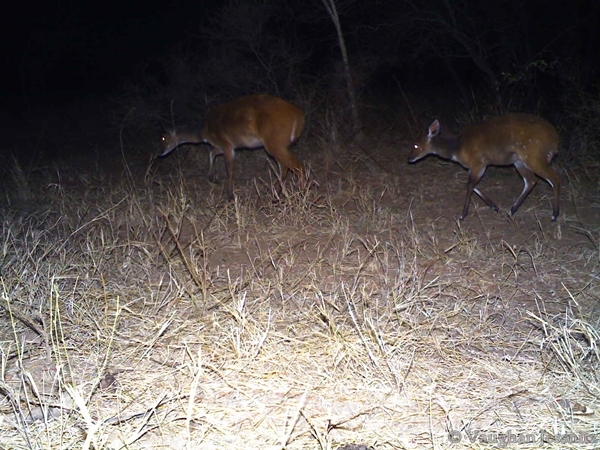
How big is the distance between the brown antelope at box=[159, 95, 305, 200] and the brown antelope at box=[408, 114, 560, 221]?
2.05m

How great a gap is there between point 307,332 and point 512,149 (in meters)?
3.91

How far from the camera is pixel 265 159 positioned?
35.1 ft

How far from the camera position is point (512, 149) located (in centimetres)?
743

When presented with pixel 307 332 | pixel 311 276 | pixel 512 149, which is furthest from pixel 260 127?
pixel 307 332

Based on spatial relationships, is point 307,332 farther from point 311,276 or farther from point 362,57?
point 362,57

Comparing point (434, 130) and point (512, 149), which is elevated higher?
point (512, 149)

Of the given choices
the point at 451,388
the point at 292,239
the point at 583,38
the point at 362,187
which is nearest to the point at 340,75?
the point at 362,187

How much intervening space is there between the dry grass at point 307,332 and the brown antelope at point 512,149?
39 centimetres

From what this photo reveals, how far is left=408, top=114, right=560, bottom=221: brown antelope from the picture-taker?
7.28m

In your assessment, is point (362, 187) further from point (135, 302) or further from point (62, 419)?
point (62, 419)

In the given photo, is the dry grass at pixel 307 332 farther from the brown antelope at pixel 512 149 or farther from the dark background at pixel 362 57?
the dark background at pixel 362 57

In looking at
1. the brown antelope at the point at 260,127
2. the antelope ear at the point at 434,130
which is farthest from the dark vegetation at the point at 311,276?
the antelope ear at the point at 434,130

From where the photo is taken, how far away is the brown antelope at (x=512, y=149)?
7281mm

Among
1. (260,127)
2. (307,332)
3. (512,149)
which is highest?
(307,332)
